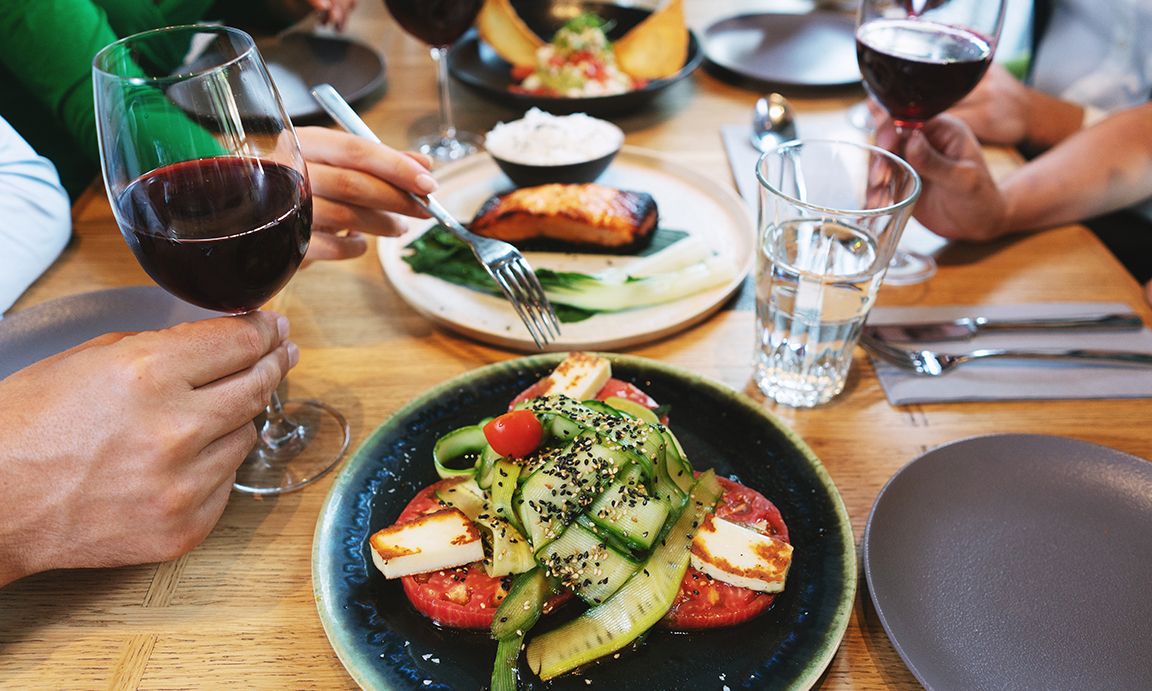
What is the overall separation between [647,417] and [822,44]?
6.07ft

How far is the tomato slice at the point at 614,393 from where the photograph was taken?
1.19 m

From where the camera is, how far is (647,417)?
43.7 inches

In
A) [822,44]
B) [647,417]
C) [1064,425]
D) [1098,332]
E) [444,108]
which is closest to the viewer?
[647,417]

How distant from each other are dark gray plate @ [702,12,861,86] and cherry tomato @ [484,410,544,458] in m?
1.66

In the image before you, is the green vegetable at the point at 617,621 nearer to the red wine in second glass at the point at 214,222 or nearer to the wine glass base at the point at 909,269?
the red wine in second glass at the point at 214,222

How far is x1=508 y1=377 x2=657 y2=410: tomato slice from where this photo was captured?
1.19 meters

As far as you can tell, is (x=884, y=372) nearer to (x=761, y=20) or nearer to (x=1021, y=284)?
(x=1021, y=284)

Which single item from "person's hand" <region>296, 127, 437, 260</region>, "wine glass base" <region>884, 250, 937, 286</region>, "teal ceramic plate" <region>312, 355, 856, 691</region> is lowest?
"wine glass base" <region>884, 250, 937, 286</region>

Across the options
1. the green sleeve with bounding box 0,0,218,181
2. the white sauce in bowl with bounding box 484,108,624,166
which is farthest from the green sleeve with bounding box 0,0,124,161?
the white sauce in bowl with bounding box 484,108,624,166

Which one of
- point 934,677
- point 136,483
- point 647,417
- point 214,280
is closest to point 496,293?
point 647,417

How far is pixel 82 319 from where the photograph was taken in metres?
1.27

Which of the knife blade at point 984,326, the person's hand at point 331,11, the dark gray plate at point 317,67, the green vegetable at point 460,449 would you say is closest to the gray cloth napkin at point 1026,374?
the knife blade at point 984,326

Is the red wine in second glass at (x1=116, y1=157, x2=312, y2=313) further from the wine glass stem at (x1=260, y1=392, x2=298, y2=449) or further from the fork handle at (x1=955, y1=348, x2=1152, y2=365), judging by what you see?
the fork handle at (x1=955, y1=348, x2=1152, y2=365)

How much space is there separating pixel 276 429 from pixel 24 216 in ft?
2.40
